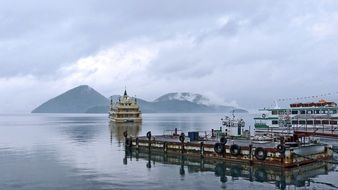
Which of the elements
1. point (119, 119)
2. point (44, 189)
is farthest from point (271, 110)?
point (119, 119)

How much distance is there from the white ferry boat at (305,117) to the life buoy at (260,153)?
108 ft

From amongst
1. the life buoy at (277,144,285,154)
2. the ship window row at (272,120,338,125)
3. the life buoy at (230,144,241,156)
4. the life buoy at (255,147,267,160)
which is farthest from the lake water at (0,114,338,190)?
the ship window row at (272,120,338,125)

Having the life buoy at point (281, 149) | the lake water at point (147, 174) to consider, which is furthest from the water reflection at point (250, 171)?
the life buoy at point (281, 149)

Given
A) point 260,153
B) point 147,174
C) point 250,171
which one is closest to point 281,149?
point 260,153

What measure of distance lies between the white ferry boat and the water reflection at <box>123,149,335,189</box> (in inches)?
1277

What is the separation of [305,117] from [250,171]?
4617 cm

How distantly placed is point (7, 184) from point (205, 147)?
28.3 metres

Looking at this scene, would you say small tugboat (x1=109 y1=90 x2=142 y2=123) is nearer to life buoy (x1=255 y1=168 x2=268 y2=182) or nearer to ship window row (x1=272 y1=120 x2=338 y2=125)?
ship window row (x1=272 y1=120 x2=338 y2=125)

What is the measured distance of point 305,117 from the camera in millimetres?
89750

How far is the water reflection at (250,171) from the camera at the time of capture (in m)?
43.3

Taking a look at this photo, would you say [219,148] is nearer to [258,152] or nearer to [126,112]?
[258,152]

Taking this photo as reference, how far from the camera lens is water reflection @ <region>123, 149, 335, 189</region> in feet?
142

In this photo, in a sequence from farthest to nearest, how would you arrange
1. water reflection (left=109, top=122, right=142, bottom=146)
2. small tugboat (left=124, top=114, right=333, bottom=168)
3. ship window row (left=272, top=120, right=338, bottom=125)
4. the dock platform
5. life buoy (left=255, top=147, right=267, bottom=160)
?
1. water reflection (left=109, top=122, right=142, bottom=146)
2. ship window row (left=272, top=120, right=338, bottom=125)
3. life buoy (left=255, top=147, right=267, bottom=160)
4. small tugboat (left=124, top=114, right=333, bottom=168)
5. the dock platform

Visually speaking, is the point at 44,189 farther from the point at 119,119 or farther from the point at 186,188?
the point at 119,119
